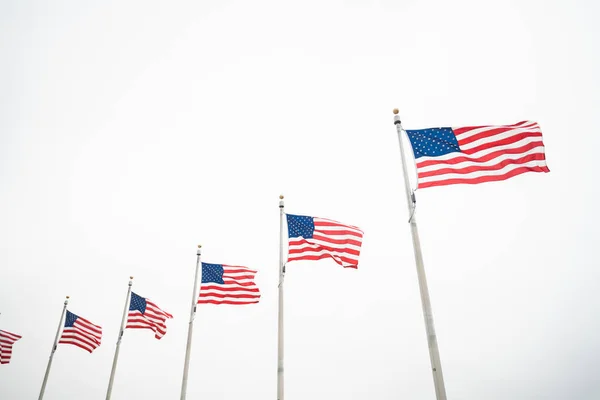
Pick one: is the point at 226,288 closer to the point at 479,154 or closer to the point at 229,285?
the point at 229,285

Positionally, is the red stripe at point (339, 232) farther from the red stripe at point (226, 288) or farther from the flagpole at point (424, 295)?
the red stripe at point (226, 288)

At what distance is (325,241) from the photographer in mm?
17859

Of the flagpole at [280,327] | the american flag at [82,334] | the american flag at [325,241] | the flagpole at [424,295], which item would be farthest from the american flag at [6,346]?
the flagpole at [424,295]

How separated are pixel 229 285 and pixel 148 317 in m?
8.49

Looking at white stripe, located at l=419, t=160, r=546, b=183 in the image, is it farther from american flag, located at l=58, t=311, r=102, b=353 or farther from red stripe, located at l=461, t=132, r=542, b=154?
american flag, located at l=58, t=311, r=102, b=353

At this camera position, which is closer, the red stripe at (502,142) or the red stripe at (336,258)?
the red stripe at (502,142)

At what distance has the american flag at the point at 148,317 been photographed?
87.8 feet

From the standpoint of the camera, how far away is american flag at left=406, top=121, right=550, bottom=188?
508 inches

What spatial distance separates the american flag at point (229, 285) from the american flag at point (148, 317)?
667 cm

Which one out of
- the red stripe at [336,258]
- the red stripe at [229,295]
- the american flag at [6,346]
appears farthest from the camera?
the american flag at [6,346]

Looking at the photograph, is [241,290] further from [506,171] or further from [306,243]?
[506,171]

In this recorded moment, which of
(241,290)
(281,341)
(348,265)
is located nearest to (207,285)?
(241,290)

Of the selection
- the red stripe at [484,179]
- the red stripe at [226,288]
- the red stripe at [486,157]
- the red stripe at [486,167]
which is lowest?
the red stripe at [226,288]

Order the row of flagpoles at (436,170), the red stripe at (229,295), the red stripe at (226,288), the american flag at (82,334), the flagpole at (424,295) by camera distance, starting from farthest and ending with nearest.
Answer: the american flag at (82,334), the red stripe at (226,288), the red stripe at (229,295), the row of flagpoles at (436,170), the flagpole at (424,295)
